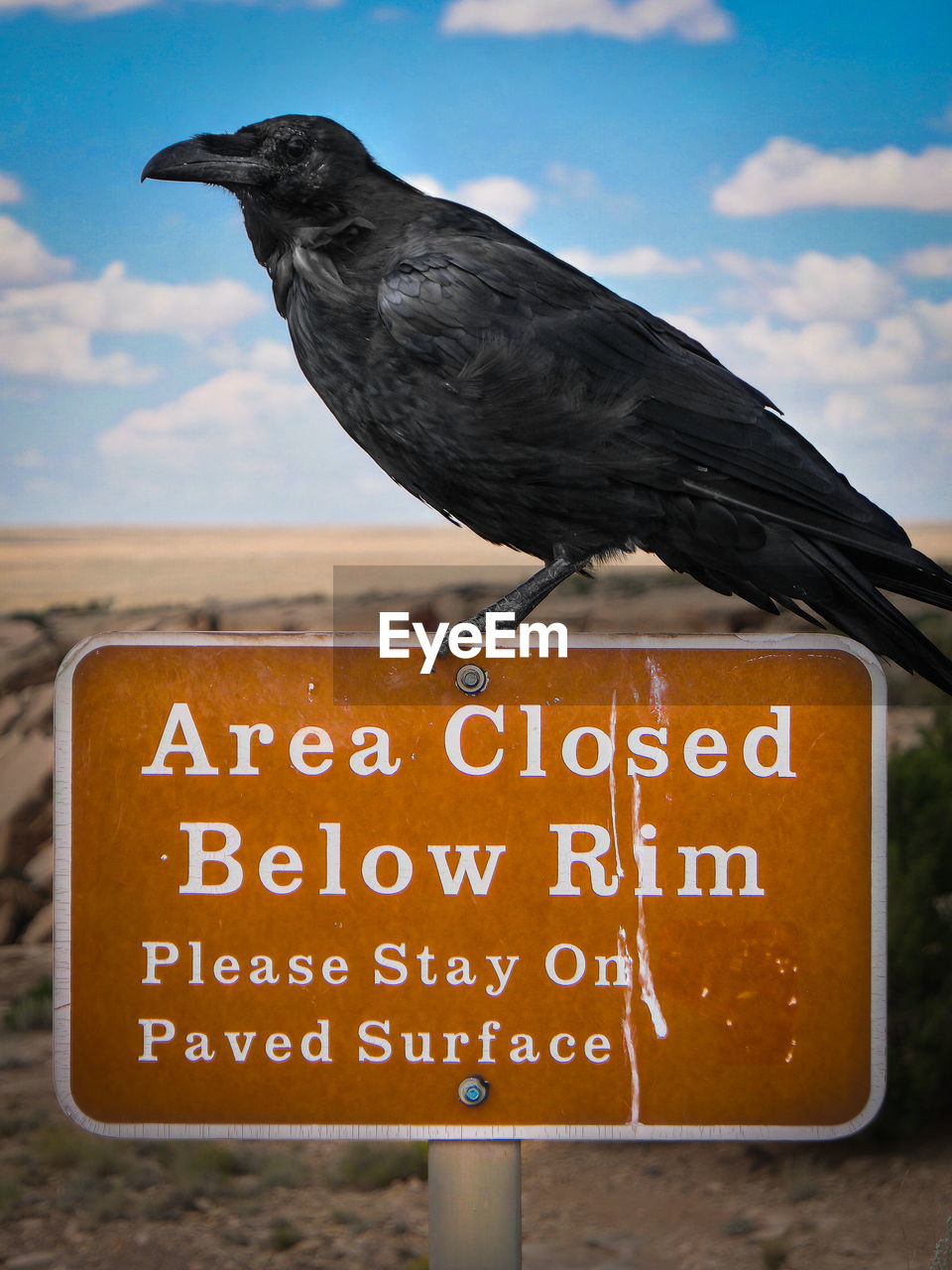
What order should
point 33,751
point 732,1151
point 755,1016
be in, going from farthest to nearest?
point 33,751 → point 732,1151 → point 755,1016

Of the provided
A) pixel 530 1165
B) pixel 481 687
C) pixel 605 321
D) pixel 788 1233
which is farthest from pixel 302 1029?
pixel 530 1165

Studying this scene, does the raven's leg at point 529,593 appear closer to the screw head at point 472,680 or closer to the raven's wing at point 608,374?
the raven's wing at point 608,374

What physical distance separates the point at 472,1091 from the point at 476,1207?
14cm

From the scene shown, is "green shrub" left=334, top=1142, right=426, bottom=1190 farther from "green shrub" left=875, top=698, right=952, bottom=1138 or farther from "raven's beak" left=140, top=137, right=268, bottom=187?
"raven's beak" left=140, top=137, right=268, bottom=187

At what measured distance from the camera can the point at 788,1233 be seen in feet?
14.5

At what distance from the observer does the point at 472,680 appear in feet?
4.50

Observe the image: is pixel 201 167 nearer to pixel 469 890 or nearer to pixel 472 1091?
pixel 469 890

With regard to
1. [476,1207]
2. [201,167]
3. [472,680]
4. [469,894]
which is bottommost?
[476,1207]

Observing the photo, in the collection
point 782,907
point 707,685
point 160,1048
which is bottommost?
point 160,1048

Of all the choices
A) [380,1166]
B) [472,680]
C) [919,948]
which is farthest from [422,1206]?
[472,680]

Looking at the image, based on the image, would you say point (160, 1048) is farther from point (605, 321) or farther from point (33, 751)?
point (33, 751)

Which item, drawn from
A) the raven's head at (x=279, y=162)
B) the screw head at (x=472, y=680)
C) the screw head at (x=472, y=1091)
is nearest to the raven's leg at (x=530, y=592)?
the screw head at (x=472, y=680)

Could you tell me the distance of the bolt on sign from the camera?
129 centimetres

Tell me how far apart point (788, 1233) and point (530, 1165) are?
1349 millimetres
